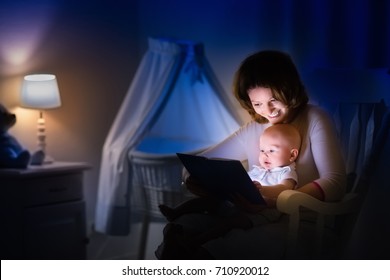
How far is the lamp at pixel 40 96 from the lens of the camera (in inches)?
88.8

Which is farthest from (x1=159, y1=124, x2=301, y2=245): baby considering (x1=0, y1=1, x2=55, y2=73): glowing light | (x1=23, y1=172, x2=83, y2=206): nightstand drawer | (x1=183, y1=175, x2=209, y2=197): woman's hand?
(x1=0, y1=1, x2=55, y2=73): glowing light

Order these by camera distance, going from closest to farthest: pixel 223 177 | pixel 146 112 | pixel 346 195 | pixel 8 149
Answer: pixel 223 177, pixel 346 195, pixel 8 149, pixel 146 112

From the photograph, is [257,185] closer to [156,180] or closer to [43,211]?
[156,180]

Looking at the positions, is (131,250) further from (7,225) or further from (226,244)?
(226,244)

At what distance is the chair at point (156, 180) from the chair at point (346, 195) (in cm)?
62

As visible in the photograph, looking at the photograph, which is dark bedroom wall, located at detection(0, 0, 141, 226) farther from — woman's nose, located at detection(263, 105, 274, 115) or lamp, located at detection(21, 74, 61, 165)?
woman's nose, located at detection(263, 105, 274, 115)

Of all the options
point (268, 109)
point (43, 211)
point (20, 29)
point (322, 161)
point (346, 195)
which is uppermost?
point (20, 29)

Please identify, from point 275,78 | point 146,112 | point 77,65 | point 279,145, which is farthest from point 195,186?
point 77,65

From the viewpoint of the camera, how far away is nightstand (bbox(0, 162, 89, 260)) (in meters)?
2.21

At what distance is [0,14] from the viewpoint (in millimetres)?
2186

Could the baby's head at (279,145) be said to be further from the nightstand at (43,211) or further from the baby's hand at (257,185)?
the nightstand at (43,211)

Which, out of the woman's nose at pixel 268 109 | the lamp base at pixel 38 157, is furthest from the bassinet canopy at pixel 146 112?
the woman's nose at pixel 268 109

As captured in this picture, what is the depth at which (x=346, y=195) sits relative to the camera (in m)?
1.71

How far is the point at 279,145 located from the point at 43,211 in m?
1.08
